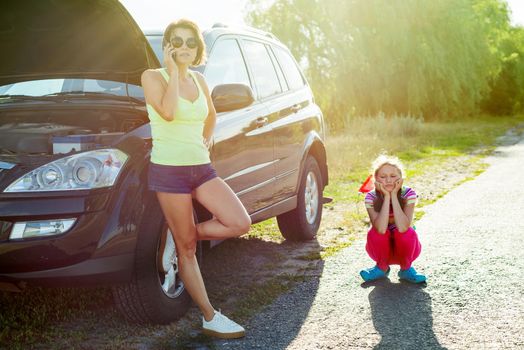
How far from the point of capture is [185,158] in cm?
389

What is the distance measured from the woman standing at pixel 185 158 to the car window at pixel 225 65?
3.67 ft

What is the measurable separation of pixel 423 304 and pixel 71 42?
9.93ft

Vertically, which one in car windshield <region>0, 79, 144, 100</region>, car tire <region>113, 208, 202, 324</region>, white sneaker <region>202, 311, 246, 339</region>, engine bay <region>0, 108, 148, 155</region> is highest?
car windshield <region>0, 79, 144, 100</region>

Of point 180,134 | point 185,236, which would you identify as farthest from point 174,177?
point 185,236

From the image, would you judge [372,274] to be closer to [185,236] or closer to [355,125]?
[185,236]

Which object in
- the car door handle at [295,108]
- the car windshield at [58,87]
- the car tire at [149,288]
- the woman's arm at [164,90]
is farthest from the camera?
the car door handle at [295,108]

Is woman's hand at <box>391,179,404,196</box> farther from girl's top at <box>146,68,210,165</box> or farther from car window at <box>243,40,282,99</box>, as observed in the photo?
girl's top at <box>146,68,210,165</box>

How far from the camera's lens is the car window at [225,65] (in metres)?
5.18

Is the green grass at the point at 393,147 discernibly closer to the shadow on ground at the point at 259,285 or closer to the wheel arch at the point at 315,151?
the wheel arch at the point at 315,151

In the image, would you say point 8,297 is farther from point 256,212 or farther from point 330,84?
point 330,84

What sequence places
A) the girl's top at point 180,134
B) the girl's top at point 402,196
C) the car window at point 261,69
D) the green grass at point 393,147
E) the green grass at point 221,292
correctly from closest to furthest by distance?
1. the girl's top at point 180,134
2. the green grass at point 221,292
3. the girl's top at point 402,196
4. the car window at point 261,69
5. the green grass at point 393,147

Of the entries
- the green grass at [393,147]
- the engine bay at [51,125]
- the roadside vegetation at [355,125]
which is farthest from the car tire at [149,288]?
the green grass at [393,147]

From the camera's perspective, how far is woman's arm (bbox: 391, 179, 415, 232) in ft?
16.5

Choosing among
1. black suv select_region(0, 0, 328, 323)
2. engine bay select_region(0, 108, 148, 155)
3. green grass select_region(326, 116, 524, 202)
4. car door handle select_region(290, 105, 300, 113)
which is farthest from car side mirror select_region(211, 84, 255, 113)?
green grass select_region(326, 116, 524, 202)
